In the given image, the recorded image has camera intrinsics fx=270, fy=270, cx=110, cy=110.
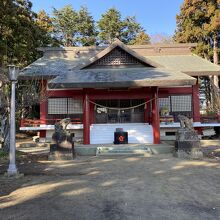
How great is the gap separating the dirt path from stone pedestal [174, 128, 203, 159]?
1737 millimetres

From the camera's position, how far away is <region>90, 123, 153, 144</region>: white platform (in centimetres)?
1588

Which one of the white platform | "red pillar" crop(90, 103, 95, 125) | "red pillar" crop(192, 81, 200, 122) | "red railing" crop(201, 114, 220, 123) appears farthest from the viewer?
"red railing" crop(201, 114, 220, 123)

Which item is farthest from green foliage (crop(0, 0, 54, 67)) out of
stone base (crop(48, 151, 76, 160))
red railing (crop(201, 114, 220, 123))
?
red railing (crop(201, 114, 220, 123))

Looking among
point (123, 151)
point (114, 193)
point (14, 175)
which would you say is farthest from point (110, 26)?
point (114, 193)

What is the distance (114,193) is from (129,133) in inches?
406

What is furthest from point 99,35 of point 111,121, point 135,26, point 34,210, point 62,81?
point 34,210

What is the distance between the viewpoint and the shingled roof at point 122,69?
1366 centimetres

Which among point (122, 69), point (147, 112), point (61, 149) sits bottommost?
point (61, 149)

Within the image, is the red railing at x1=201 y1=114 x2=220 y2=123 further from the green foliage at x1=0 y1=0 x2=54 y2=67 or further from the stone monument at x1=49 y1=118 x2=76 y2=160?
the green foliage at x1=0 y1=0 x2=54 y2=67

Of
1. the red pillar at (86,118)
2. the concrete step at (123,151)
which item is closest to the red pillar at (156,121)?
the concrete step at (123,151)

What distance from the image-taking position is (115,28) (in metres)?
37.2

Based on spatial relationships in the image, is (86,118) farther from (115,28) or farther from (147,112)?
(115,28)

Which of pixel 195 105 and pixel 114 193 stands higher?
pixel 195 105

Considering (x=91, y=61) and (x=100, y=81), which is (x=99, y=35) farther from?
(x=100, y=81)
